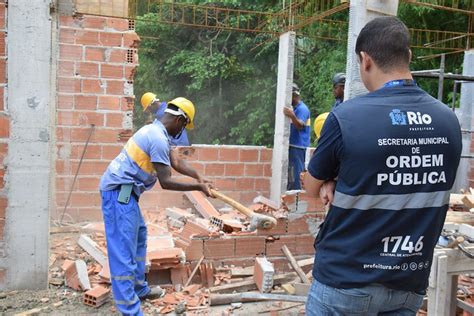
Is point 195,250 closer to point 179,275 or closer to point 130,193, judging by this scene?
point 179,275

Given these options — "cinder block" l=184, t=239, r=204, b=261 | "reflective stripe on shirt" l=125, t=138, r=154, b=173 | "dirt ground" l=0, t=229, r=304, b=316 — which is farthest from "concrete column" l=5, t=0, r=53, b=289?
"cinder block" l=184, t=239, r=204, b=261

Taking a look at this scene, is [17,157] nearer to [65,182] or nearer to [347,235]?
[65,182]

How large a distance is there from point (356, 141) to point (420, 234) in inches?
19.7

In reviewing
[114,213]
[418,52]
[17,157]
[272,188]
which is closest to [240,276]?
[114,213]

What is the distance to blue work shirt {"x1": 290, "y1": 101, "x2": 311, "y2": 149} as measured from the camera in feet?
27.1

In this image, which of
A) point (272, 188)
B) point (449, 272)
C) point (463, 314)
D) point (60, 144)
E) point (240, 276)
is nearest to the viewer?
point (449, 272)

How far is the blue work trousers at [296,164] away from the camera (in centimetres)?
840

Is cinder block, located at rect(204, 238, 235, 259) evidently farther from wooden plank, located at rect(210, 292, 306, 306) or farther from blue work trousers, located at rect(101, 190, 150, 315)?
blue work trousers, located at rect(101, 190, 150, 315)

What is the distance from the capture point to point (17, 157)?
4.54 meters

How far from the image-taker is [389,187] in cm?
204

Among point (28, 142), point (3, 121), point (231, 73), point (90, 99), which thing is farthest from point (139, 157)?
point (231, 73)

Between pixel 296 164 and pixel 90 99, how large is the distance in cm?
348

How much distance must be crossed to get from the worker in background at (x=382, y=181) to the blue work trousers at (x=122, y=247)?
2513mm

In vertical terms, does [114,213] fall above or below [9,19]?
below
